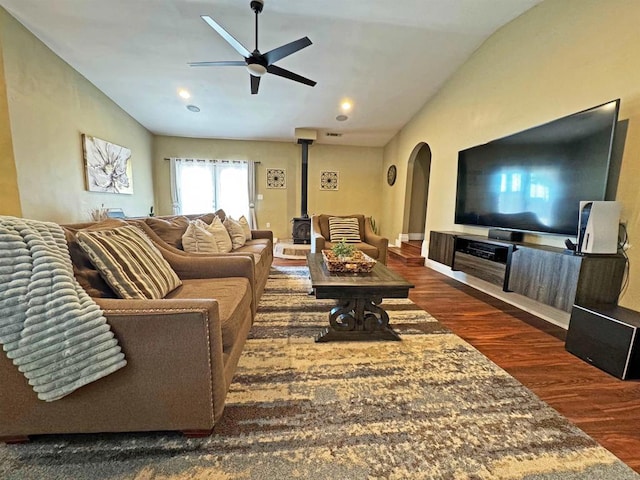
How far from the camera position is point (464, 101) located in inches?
145

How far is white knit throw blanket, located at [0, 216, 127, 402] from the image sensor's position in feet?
2.89

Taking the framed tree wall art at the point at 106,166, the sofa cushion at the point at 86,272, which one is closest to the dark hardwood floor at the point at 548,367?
the sofa cushion at the point at 86,272

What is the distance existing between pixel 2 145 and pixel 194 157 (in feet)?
12.5

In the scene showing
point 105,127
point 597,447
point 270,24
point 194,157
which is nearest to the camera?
point 597,447

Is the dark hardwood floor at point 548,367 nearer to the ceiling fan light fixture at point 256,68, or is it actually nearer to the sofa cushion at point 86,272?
the sofa cushion at point 86,272

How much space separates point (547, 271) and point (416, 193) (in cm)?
402

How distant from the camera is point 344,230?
3.72m

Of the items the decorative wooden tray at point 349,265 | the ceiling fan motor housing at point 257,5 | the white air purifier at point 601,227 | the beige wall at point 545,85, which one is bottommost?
the decorative wooden tray at point 349,265

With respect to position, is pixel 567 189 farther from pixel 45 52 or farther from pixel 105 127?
pixel 105 127

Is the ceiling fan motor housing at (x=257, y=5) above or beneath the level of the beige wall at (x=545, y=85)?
above

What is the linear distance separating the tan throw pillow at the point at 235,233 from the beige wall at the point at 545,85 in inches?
116

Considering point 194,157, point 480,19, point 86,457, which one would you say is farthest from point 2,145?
point 480,19

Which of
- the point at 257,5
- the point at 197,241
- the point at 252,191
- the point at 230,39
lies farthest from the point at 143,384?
the point at 252,191

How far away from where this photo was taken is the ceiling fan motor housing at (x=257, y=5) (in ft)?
8.30
